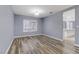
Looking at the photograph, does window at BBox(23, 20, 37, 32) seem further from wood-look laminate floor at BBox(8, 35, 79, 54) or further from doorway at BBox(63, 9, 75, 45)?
wood-look laminate floor at BBox(8, 35, 79, 54)

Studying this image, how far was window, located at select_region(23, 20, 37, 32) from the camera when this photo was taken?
8912 millimetres

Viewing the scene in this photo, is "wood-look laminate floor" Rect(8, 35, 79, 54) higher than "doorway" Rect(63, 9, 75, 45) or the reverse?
the reverse

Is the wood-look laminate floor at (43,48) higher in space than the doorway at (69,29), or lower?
lower

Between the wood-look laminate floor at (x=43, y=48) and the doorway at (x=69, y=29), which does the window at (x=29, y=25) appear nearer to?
the doorway at (x=69, y=29)

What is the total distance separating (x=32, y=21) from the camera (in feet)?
31.0

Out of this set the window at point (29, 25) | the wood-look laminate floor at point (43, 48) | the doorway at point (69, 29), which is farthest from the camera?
the window at point (29, 25)

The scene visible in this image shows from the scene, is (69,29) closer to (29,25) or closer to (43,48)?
(29,25)

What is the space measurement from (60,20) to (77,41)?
7.28 feet

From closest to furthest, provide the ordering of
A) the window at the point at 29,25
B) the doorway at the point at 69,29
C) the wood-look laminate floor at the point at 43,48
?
the wood-look laminate floor at the point at 43,48
the doorway at the point at 69,29
the window at the point at 29,25

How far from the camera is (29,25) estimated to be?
9.32 metres

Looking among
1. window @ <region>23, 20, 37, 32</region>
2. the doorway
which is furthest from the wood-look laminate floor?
window @ <region>23, 20, 37, 32</region>

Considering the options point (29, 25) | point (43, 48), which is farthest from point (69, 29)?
point (43, 48)

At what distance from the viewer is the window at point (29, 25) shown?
891cm

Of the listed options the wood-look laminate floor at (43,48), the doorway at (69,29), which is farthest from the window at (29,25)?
the wood-look laminate floor at (43,48)
